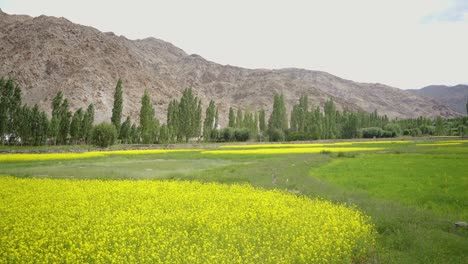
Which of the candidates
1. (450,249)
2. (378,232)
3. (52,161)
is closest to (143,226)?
(378,232)

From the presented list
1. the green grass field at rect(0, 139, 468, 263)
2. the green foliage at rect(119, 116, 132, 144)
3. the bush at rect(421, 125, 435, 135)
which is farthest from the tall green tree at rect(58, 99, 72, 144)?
the bush at rect(421, 125, 435, 135)

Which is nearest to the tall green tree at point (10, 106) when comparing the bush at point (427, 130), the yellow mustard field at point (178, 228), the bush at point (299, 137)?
the yellow mustard field at point (178, 228)

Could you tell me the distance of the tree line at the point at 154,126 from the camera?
76812 millimetres

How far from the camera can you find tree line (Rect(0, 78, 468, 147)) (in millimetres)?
76812

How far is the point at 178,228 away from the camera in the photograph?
533 inches

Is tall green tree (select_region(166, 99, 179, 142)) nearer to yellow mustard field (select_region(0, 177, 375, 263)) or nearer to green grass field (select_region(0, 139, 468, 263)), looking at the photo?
green grass field (select_region(0, 139, 468, 263))

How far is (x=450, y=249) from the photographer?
447 inches

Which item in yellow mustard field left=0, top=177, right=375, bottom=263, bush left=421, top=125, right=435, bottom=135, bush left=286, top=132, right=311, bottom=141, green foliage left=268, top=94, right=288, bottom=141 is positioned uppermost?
green foliage left=268, top=94, right=288, bottom=141

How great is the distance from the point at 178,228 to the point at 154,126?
88.1 metres

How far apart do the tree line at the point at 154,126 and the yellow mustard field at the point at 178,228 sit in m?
57.6

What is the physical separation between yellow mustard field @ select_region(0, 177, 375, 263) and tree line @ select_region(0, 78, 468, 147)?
5763 cm

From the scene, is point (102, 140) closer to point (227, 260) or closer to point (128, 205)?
point (128, 205)

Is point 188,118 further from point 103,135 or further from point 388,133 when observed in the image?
point 388,133

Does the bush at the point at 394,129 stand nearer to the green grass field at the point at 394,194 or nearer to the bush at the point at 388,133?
the bush at the point at 388,133
